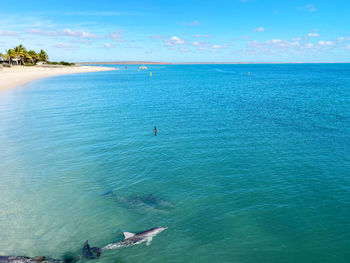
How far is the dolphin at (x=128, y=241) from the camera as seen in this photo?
11.9 meters

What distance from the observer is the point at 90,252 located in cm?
1189

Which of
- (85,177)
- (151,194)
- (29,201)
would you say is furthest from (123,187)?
(29,201)

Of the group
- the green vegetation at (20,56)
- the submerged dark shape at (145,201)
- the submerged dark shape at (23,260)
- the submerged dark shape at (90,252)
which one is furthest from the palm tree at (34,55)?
the submerged dark shape at (90,252)

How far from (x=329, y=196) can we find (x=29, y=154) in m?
24.7

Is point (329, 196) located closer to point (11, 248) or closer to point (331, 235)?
point (331, 235)

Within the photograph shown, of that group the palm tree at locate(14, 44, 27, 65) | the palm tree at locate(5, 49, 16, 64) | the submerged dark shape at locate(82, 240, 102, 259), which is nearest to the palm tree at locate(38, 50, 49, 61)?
the palm tree at locate(14, 44, 27, 65)

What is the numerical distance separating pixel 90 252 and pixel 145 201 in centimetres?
482

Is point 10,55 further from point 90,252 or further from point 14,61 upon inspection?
point 90,252

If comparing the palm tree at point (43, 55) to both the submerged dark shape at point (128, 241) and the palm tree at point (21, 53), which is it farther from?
the submerged dark shape at point (128, 241)

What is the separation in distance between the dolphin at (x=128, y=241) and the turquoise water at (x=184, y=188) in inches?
12.9

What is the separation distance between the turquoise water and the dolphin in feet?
1.08

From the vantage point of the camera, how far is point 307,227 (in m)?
13.5

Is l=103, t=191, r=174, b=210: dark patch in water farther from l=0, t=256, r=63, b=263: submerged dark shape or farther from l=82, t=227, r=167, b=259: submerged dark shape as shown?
l=0, t=256, r=63, b=263: submerged dark shape

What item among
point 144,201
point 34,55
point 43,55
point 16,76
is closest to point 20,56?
point 34,55
